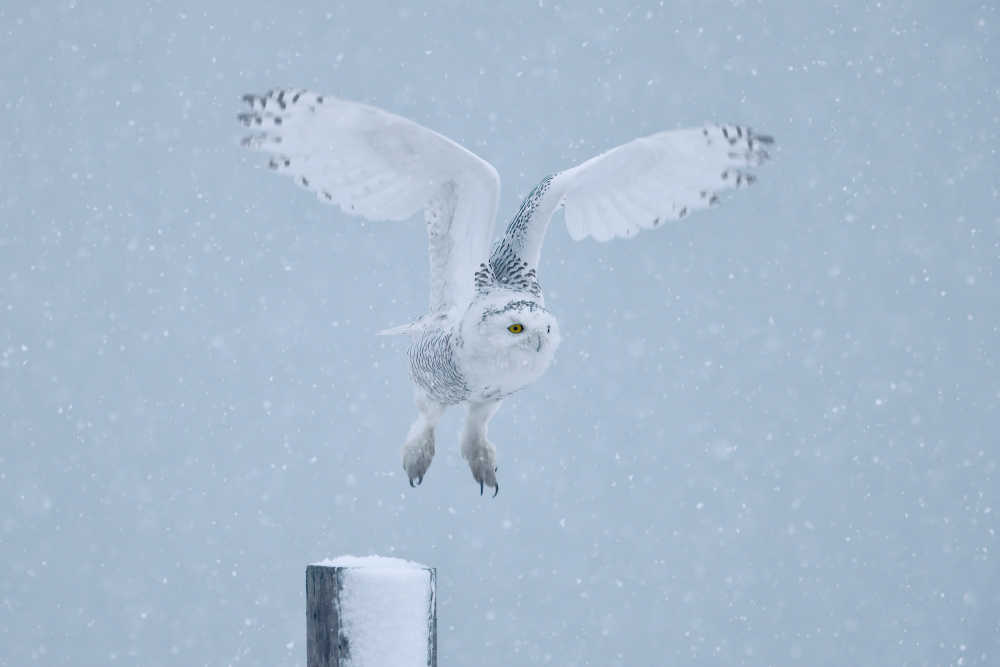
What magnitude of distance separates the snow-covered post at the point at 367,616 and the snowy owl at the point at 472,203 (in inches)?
19.3

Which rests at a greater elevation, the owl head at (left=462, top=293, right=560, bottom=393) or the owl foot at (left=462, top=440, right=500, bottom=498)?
the owl head at (left=462, top=293, right=560, bottom=393)

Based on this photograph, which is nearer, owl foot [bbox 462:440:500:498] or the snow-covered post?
the snow-covered post

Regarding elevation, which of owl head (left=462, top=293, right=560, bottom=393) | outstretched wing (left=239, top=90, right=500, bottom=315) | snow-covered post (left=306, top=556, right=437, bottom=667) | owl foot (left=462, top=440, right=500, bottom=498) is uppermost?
outstretched wing (left=239, top=90, right=500, bottom=315)

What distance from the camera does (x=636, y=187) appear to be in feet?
6.71

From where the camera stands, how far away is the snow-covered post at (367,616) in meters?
1.27

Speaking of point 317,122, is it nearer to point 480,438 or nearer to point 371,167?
point 371,167

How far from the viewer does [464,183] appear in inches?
72.7

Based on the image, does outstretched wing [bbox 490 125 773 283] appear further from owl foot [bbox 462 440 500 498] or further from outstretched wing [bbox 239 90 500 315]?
owl foot [bbox 462 440 500 498]

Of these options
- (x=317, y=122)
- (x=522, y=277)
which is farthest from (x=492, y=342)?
(x=317, y=122)

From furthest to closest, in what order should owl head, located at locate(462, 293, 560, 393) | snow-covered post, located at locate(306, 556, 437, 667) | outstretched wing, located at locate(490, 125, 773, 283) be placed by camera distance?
outstretched wing, located at locate(490, 125, 773, 283)
owl head, located at locate(462, 293, 560, 393)
snow-covered post, located at locate(306, 556, 437, 667)

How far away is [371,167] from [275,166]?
0.18m

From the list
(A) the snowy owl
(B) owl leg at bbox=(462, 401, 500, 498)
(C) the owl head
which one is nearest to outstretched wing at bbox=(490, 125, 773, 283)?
(A) the snowy owl

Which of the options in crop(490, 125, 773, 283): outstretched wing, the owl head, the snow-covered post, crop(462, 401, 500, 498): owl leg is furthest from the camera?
crop(462, 401, 500, 498): owl leg

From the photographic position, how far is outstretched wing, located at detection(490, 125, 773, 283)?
6.12 feet
